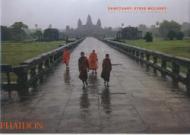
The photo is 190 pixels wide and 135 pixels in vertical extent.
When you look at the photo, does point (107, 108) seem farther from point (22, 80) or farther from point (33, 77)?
point (33, 77)

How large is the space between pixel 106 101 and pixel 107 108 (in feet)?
3.37

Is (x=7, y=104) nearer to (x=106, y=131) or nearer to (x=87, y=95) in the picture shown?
(x=87, y=95)

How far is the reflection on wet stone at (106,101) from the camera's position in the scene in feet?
32.6

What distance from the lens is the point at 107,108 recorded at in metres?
10.1

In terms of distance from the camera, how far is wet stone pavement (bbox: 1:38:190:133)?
813 cm

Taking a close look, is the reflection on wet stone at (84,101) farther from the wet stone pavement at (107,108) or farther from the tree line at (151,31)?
the tree line at (151,31)

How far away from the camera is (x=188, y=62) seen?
12.7 m

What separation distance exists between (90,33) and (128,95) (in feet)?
581

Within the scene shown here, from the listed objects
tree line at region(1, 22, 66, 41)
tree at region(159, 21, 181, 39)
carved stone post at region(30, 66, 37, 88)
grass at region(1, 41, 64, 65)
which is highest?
tree at region(159, 21, 181, 39)

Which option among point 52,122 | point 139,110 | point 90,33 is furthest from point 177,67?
point 90,33

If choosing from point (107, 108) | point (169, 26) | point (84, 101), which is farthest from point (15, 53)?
point (107, 108)

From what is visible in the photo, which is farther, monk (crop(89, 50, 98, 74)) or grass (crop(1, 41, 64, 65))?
grass (crop(1, 41, 64, 65))

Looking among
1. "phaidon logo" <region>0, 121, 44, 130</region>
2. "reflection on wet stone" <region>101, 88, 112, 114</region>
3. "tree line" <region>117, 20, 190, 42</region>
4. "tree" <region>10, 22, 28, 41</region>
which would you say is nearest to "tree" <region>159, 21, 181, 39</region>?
"tree line" <region>117, 20, 190, 42</region>

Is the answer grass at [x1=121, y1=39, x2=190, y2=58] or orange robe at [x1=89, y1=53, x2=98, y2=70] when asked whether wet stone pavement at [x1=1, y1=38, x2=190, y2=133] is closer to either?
orange robe at [x1=89, y1=53, x2=98, y2=70]
